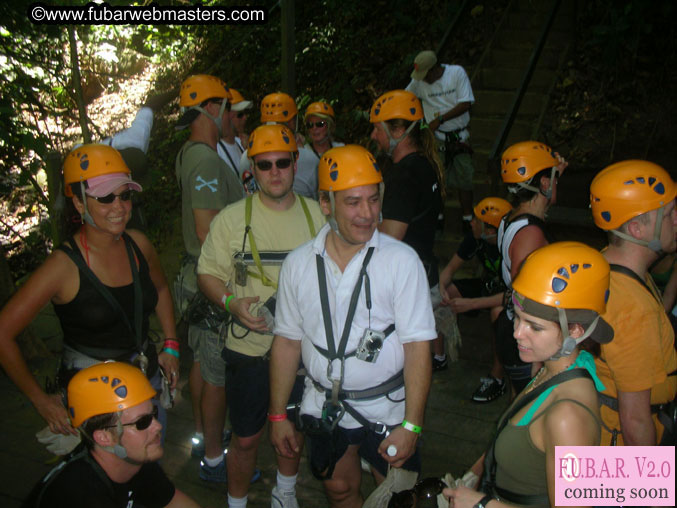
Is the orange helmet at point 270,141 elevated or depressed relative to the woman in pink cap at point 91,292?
elevated

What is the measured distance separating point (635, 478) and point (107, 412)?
2.29 metres

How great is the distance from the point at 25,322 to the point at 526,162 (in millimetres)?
3008

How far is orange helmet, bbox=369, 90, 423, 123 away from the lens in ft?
13.7

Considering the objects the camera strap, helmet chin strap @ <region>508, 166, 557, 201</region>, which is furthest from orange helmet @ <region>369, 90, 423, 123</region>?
the camera strap

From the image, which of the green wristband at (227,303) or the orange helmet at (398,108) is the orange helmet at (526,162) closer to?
the orange helmet at (398,108)

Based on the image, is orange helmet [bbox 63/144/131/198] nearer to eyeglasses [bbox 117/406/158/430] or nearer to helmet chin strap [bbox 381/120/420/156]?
eyeglasses [bbox 117/406/158/430]

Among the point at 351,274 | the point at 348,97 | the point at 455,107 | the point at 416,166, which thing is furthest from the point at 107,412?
the point at 348,97

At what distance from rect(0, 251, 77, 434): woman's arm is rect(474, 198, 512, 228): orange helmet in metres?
3.26

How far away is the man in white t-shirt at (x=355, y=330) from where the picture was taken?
277cm

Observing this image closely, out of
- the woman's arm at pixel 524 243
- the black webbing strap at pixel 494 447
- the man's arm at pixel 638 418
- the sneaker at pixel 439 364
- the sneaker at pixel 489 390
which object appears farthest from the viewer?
the sneaker at pixel 439 364

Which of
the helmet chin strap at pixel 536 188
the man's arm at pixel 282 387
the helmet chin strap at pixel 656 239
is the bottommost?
the man's arm at pixel 282 387

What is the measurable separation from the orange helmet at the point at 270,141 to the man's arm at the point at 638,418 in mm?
2255

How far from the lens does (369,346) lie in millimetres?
2771

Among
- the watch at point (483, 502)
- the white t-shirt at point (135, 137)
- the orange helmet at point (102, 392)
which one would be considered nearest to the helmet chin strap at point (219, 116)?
the white t-shirt at point (135, 137)
